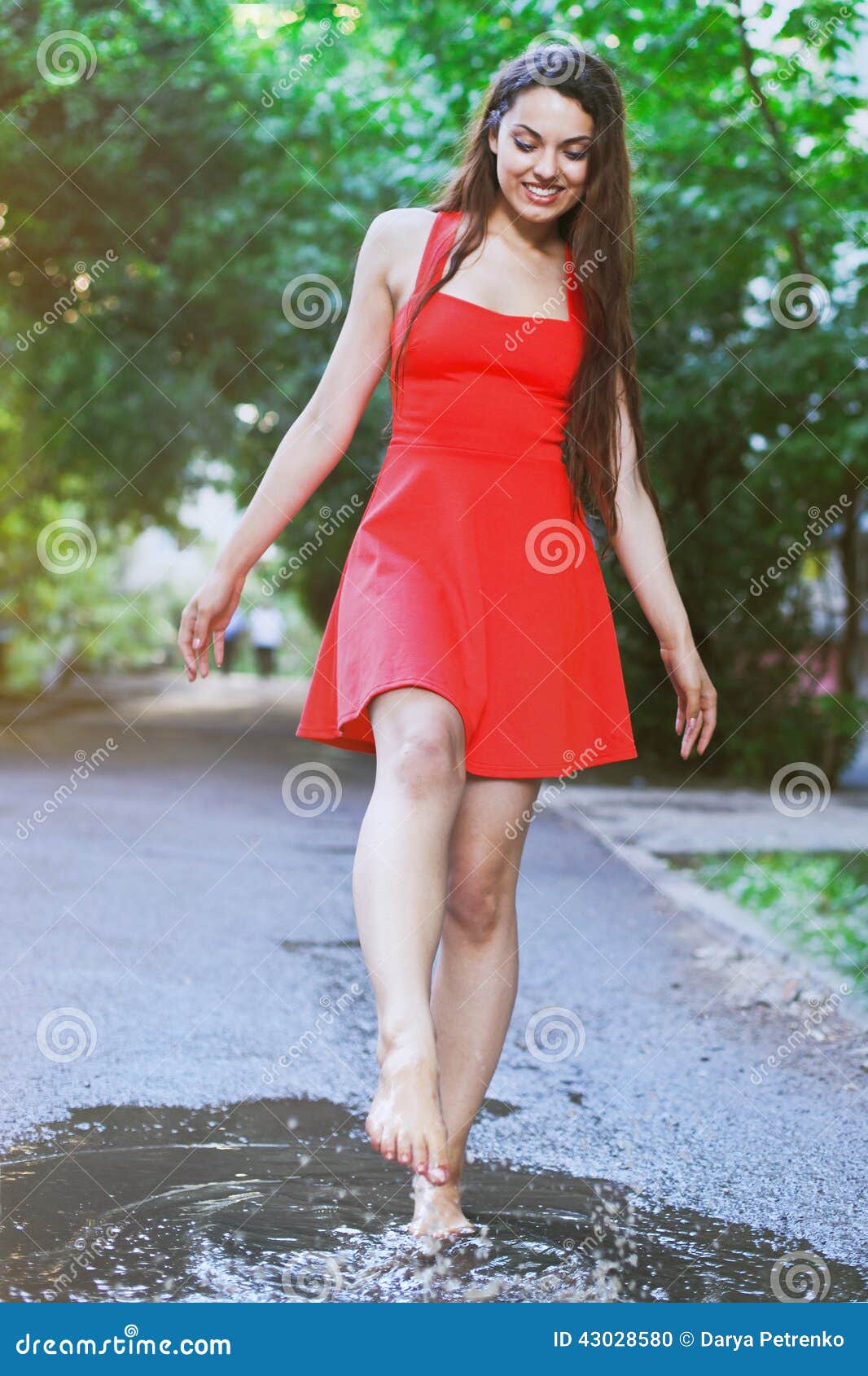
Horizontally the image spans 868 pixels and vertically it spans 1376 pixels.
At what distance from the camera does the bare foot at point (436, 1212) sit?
252cm

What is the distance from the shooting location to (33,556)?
74.8ft

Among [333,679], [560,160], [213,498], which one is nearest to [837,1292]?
[333,679]

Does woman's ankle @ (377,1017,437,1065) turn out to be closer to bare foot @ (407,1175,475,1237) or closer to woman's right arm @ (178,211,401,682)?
bare foot @ (407,1175,475,1237)

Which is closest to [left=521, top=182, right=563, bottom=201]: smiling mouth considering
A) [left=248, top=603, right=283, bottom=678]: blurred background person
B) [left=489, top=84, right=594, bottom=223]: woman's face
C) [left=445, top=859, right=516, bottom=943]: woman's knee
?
[left=489, top=84, right=594, bottom=223]: woman's face

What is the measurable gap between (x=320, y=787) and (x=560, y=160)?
9.44 m

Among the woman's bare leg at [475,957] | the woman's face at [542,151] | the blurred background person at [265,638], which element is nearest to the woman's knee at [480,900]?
the woman's bare leg at [475,957]

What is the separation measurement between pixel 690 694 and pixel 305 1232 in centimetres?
113

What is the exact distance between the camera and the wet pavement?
8.05 feet

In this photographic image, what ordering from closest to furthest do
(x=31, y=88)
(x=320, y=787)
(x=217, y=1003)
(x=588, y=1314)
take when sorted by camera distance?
1. (x=588, y=1314)
2. (x=217, y=1003)
3. (x=320, y=787)
4. (x=31, y=88)

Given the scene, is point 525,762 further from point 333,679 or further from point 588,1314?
point 588,1314

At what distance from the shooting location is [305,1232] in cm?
258

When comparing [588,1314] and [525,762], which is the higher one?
[525,762]

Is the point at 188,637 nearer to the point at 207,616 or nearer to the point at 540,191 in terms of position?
the point at 207,616

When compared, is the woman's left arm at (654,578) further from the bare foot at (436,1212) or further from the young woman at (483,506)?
the bare foot at (436,1212)
